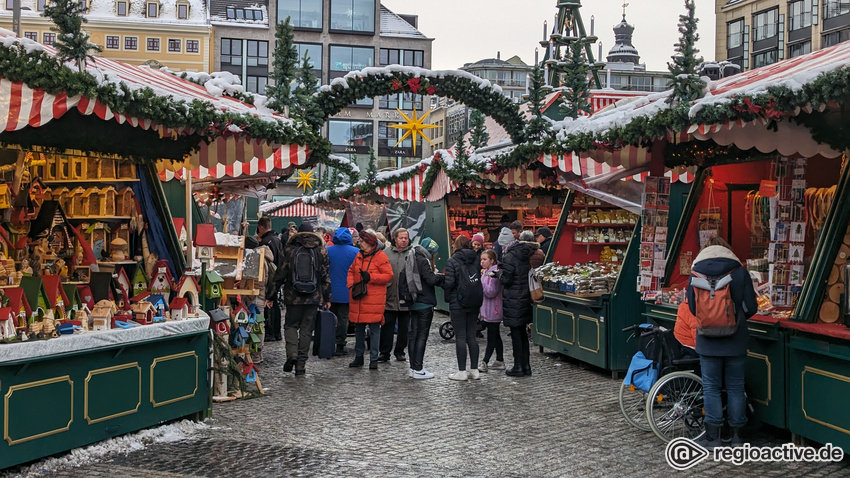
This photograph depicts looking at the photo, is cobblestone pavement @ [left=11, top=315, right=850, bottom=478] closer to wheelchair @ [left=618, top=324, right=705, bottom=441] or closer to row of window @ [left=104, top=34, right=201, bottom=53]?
wheelchair @ [left=618, top=324, right=705, bottom=441]

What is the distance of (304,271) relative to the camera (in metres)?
9.88

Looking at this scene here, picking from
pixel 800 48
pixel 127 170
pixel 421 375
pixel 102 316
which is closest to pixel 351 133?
pixel 800 48

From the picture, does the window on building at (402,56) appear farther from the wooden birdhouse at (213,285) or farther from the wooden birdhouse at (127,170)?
the wooden birdhouse at (127,170)

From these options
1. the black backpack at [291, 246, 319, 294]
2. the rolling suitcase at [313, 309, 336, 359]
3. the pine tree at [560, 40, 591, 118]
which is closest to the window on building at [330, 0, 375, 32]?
the pine tree at [560, 40, 591, 118]

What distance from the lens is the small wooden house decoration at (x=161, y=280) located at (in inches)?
292

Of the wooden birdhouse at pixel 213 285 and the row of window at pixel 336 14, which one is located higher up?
the row of window at pixel 336 14

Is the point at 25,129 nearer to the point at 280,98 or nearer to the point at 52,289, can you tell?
the point at 52,289

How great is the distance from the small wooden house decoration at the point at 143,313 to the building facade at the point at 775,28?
47756 mm

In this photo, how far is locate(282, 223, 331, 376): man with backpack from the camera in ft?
32.4

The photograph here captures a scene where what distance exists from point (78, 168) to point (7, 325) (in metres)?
2.30

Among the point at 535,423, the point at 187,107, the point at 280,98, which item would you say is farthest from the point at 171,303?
the point at 535,423

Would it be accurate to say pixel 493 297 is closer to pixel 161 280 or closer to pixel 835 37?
pixel 161 280

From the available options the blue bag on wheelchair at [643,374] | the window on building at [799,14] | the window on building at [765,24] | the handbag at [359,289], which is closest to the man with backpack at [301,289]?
the handbag at [359,289]

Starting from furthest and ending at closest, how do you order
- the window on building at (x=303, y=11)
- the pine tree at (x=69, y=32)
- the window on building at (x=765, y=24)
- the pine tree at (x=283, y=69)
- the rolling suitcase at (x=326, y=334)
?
the window on building at (x=303, y=11) → the window on building at (x=765, y=24) → the rolling suitcase at (x=326, y=334) → the pine tree at (x=283, y=69) → the pine tree at (x=69, y=32)
